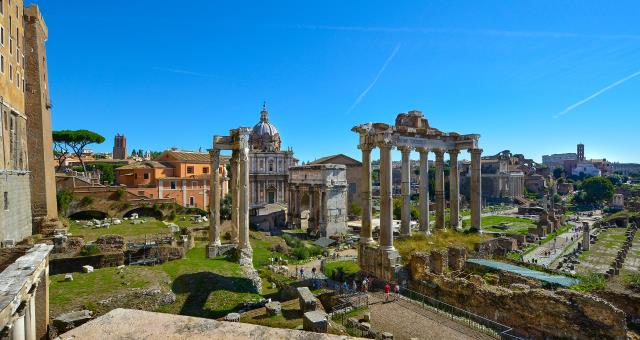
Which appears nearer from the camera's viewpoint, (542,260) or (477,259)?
(477,259)

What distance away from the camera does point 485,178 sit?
293 ft

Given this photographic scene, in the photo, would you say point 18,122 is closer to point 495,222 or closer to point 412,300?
point 412,300

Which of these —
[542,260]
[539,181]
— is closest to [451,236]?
[542,260]

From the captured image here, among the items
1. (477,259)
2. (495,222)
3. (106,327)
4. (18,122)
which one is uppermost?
(18,122)

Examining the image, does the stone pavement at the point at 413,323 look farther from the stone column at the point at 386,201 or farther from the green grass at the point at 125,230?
the green grass at the point at 125,230

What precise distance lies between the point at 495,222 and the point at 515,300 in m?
43.4

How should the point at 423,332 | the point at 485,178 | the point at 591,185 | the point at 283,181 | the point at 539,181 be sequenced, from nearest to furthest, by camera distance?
1. the point at 423,332
2. the point at 283,181
3. the point at 591,185
4. the point at 485,178
5. the point at 539,181

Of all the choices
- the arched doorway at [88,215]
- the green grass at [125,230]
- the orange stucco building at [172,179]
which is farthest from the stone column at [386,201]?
the orange stucco building at [172,179]

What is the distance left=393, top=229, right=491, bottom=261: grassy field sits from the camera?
1633cm

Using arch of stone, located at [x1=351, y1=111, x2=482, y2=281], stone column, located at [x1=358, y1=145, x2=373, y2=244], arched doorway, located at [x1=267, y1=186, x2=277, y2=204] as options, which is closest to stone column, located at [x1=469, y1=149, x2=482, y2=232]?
arch of stone, located at [x1=351, y1=111, x2=482, y2=281]

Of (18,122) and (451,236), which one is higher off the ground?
(18,122)

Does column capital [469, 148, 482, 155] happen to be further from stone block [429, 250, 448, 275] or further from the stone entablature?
the stone entablature

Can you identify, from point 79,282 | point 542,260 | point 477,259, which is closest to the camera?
point 79,282

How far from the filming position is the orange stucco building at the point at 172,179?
41.1m
